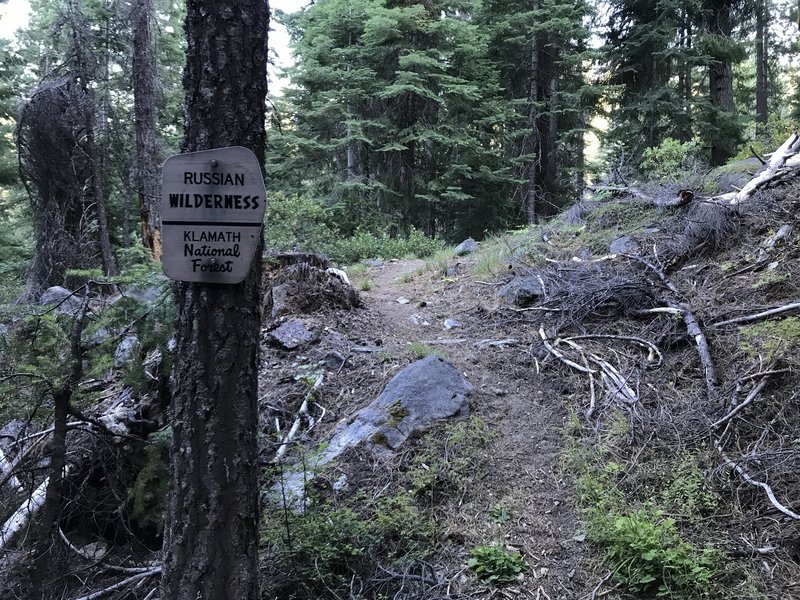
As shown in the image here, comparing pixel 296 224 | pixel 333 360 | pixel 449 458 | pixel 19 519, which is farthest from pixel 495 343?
pixel 296 224

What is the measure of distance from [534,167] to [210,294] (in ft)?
51.8

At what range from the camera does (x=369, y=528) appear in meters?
3.15

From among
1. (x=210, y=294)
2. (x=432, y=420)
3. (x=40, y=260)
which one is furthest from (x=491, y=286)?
(x=40, y=260)

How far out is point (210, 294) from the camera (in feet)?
7.36

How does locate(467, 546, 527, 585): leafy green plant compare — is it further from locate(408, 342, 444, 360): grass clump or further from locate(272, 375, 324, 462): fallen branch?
locate(408, 342, 444, 360): grass clump

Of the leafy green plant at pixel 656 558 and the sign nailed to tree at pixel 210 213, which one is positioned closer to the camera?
the sign nailed to tree at pixel 210 213

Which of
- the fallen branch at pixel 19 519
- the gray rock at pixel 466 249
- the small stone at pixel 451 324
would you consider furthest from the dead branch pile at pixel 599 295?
the gray rock at pixel 466 249

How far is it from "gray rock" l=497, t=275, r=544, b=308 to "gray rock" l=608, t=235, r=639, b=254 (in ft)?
3.73

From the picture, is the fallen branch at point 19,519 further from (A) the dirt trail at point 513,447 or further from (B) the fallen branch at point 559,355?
(B) the fallen branch at point 559,355

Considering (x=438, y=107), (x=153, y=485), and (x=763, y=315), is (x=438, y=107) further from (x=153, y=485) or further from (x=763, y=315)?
(x=153, y=485)

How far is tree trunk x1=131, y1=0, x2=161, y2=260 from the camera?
8781mm

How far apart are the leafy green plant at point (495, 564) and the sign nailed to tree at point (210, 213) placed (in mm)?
2127

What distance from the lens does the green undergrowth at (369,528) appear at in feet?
9.20

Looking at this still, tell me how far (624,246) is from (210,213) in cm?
577
